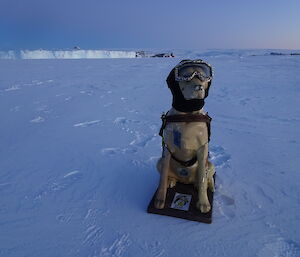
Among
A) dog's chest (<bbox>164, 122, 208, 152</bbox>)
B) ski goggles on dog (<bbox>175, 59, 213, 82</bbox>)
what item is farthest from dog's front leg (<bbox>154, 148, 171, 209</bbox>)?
ski goggles on dog (<bbox>175, 59, 213, 82</bbox>)

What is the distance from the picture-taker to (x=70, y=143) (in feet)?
11.9

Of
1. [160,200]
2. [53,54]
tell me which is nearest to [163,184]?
[160,200]

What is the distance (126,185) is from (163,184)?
1.72 ft

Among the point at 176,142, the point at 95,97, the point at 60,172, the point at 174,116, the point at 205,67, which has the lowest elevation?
the point at 95,97

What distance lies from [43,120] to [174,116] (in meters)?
3.22

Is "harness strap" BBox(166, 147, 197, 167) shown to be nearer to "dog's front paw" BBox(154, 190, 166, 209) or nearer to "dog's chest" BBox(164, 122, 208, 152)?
"dog's chest" BBox(164, 122, 208, 152)

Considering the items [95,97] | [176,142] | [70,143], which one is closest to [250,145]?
[176,142]

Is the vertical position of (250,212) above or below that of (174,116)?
below

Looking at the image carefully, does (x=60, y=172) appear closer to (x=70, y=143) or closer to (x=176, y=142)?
(x=70, y=143)

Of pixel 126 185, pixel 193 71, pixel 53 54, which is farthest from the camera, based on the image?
pixel 53 54

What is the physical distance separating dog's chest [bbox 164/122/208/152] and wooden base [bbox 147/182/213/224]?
377 mm

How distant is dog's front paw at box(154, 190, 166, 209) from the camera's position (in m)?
2.11

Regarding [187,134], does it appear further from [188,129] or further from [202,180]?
[202,180]

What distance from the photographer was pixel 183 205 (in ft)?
6.98
